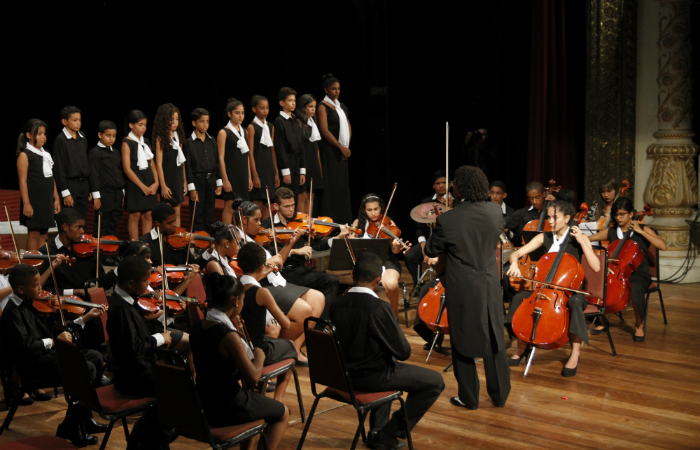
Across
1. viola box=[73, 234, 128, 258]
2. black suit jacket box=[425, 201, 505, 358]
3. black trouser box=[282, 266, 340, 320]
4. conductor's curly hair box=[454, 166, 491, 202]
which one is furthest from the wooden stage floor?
conductor's curly hair box=[454, 166, 491, 202]

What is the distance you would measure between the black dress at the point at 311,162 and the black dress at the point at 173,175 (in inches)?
48.4

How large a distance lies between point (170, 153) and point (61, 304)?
267 centimetres

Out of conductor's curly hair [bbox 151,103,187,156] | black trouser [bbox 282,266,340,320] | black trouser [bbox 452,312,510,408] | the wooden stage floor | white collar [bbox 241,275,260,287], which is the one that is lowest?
the wooden stage floor

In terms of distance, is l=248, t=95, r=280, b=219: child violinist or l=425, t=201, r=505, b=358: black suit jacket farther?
l=248, t=95, r=280, b=219: child violinist

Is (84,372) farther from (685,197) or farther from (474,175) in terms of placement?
(685,197)

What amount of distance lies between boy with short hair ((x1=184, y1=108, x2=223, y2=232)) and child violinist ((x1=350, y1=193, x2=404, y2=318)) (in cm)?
156

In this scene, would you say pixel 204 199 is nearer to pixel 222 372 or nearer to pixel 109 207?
pixel 109 207

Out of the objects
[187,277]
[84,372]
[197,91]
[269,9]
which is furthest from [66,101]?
[84,372]

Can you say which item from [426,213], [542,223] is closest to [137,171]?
[426,213]

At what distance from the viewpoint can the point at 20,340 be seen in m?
3.46

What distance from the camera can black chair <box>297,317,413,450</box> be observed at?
9.64 ft

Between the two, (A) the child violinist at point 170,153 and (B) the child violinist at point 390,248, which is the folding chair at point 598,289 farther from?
(A) the child violinist at point 170,153

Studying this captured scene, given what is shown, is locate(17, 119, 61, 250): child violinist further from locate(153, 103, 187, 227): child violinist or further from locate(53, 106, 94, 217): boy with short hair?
locate(153, 103, 187, 227): child violinist

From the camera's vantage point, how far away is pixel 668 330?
17.2 feet
